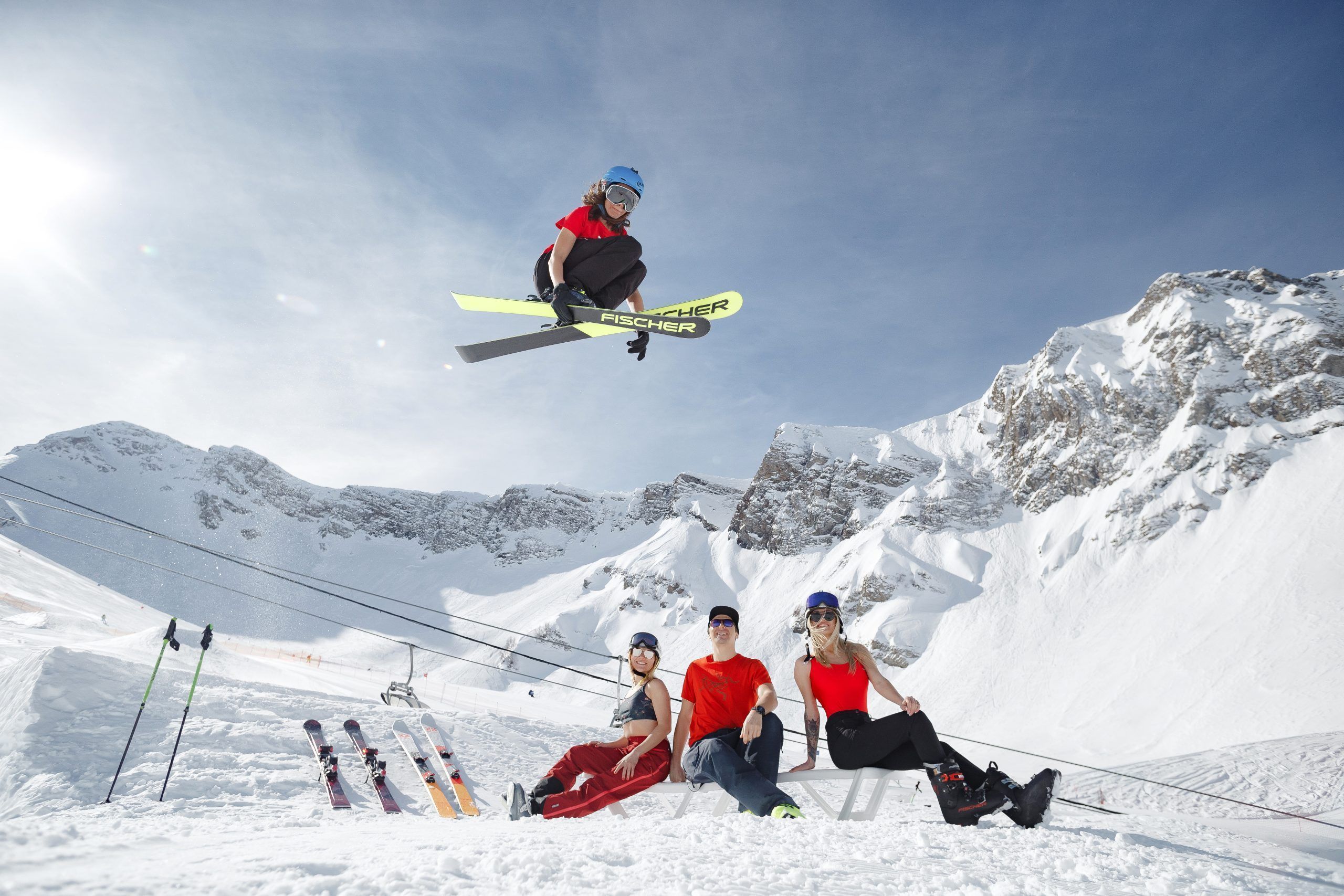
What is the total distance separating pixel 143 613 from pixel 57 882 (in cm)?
6754

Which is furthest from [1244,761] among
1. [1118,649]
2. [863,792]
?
[863,792]

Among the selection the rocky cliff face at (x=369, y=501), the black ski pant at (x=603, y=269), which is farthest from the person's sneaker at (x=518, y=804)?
the rocky cliff face at (x=369, y=501)

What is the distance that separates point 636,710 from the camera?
521 cm

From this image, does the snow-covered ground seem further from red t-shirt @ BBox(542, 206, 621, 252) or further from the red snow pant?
red t-shirt @ BBox(542, 206, 621, 252)

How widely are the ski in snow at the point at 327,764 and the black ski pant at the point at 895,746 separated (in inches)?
207

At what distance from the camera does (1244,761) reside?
37.3m

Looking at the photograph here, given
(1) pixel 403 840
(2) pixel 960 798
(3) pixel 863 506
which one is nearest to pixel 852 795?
(2) pixel 960 798

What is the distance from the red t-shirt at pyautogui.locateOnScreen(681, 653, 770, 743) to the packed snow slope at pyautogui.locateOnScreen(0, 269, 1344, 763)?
4430cm

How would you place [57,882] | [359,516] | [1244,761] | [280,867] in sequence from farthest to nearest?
[359,516]
[1244,761]
[280,867]
[57,882]

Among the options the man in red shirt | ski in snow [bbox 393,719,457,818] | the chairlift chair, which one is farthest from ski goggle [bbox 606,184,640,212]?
the chairlift chair

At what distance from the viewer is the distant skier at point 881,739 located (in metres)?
4.12

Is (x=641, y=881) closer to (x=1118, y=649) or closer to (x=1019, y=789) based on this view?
(x=1019, y=789)

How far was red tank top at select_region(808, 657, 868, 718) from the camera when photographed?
4871 millimetres

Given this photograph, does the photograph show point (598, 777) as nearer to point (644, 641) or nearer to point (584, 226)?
point (644, 641)
